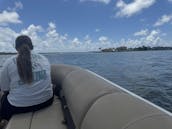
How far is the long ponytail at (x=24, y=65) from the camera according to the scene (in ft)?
8.54

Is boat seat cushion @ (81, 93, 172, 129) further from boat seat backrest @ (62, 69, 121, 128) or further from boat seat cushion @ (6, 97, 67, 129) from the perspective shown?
boat seat cushion @ (6, 97, 67, 129)

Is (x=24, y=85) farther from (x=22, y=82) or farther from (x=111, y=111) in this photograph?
(x=111, y=111)

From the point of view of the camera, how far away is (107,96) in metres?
1.80

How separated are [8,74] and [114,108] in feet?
5.03

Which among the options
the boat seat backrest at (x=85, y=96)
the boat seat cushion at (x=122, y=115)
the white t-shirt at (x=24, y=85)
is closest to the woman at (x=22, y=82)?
the white t-shirt at (x=24, y=85)

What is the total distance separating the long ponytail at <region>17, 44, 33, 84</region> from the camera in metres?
2.60

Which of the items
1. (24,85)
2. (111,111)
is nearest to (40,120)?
(24,85)

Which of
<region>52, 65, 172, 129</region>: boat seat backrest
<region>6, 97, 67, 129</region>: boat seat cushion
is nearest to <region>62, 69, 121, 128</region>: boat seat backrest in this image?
<region>52, 65, 172, 129</region>: boat seat backrest

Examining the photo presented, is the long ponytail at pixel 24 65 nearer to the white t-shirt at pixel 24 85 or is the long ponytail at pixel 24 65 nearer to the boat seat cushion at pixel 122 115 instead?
the white t-shirt at pixel 24 85

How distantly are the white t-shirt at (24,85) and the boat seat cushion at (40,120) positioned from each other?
122 mm

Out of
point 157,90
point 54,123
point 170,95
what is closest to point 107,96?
point 54,123

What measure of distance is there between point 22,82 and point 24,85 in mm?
37

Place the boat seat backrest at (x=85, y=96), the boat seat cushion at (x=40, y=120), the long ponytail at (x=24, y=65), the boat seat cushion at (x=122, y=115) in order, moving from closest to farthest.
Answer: the boat seat cushion at (x=122, y=115)
the boat seat backrest at (x=85, y=96)
the boat seat cushion at (x=40, y=120)
the long ponytail at (x=24, y=65)

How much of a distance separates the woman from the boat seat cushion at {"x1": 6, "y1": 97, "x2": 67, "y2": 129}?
9 centimetres
